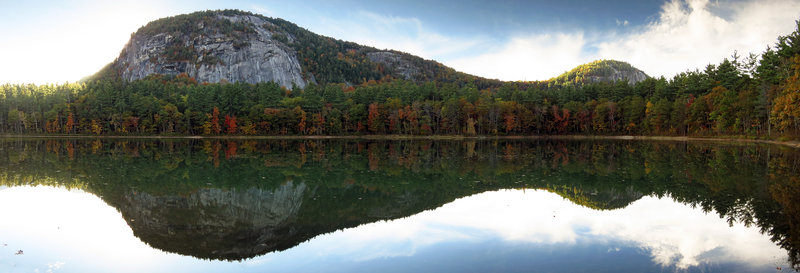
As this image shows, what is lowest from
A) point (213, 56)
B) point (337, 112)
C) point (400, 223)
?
point (400, 223)

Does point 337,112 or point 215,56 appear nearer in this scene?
point 337,112

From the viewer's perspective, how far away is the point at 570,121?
311ft

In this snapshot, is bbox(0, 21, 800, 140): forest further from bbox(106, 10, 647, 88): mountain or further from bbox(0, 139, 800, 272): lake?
bbox(106, 10, 647, 88): mountain

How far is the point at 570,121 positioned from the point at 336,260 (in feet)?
311

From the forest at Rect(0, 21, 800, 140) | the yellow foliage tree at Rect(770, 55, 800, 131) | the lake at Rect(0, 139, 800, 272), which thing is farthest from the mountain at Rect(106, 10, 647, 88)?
the lake at Rect(0, 139, 800, 272)

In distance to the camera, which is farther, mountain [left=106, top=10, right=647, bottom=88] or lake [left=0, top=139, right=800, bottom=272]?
mountain [left=106, top=10, right=647, bottom=88]

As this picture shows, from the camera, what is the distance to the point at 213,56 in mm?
175250

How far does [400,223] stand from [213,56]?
184m

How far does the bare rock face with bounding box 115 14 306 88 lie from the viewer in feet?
564

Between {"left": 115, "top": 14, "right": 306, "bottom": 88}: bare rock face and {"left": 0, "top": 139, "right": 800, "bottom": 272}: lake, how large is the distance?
162 metres

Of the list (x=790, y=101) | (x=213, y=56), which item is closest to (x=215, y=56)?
(x=213, y=56)

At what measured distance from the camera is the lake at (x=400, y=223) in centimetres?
840

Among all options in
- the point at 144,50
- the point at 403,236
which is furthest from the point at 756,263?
the point at 144,50

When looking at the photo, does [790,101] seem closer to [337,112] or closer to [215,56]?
[337,112]
